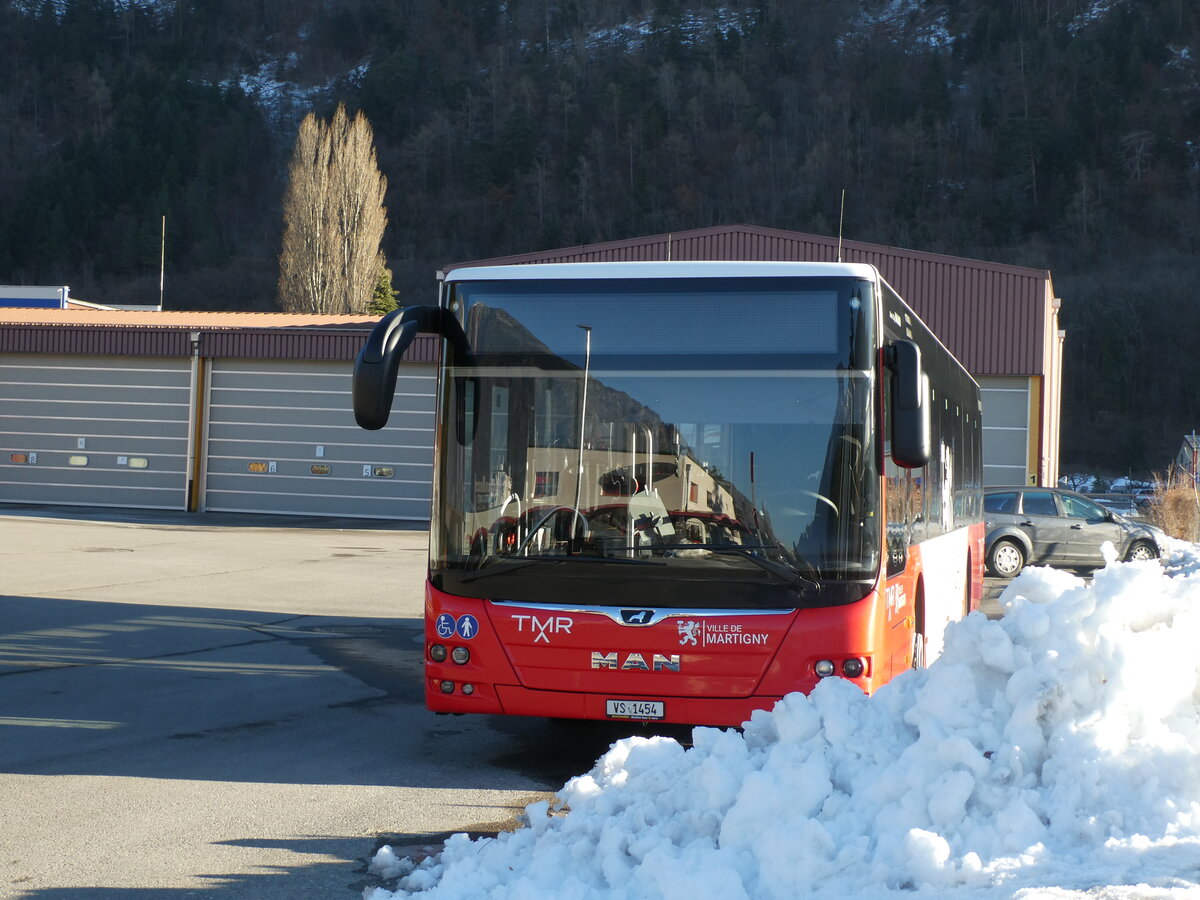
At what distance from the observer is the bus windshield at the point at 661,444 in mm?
6535

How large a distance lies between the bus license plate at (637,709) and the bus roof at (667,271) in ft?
7.47

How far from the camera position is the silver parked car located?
2122 centimetres

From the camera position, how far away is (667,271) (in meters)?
7.09

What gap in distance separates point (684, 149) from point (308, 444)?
113m

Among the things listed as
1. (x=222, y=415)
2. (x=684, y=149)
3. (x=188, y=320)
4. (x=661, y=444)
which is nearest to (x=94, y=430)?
(x=222, y=415)

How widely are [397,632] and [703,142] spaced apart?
133891 millimetres

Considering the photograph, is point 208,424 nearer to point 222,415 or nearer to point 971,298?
point 222,415

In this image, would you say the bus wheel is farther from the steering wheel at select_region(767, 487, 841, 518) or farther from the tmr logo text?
the tmr logo text

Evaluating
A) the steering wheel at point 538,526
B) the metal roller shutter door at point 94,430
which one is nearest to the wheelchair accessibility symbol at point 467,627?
the steering wheel at point 538,526

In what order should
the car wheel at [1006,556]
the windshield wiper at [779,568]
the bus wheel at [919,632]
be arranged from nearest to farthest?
the windshield wiper at [779,568] → the bus wheel at [919,632] → the car wheel at [1006,556]

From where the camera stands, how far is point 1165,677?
4.58 metres

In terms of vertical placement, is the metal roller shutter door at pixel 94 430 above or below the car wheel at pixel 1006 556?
above

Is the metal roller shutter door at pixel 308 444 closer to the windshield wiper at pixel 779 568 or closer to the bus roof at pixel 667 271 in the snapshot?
the bus roof at pixel 667 271

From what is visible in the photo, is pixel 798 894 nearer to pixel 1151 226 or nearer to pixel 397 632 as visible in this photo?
pixel 397 632
